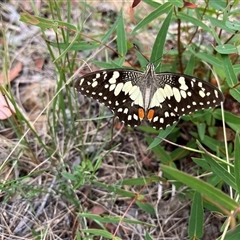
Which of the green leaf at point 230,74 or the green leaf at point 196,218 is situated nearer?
the green leaf at point 196,218

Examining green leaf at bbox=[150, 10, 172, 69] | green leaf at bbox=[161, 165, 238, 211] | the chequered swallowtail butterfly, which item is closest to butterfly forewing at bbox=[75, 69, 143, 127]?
the chequered swallowtail butterfly

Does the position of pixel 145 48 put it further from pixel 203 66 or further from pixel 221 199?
pixel 221 199

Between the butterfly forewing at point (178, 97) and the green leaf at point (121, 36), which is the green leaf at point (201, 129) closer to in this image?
the butterfly forewing at point (178, 97)

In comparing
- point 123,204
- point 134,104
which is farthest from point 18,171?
point 134,104

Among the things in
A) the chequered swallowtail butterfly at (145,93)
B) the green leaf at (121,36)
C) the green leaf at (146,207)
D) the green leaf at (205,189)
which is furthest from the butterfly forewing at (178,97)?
the green leaf at (205,189)

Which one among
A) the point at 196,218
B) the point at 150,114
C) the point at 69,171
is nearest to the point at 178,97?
the point at 150,114

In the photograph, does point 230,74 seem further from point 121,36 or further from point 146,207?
point 146,207

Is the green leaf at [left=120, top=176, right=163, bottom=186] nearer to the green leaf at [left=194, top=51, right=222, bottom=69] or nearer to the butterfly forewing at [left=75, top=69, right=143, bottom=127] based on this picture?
the butterfly forewing at [left=75, top=69, right=143, bottom=127]
